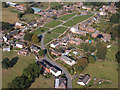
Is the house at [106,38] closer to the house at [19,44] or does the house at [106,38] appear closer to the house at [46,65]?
the house at [46,65]

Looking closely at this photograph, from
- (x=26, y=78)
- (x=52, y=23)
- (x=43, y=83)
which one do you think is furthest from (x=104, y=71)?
(x=52, y=23)

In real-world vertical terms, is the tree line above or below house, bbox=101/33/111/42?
below

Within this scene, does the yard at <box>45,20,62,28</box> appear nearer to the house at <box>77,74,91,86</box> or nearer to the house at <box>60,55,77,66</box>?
the house at <box>60,55,77,66</box>

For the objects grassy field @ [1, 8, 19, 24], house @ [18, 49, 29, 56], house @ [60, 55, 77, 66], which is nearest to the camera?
house @ [60, 55, 77, 66]

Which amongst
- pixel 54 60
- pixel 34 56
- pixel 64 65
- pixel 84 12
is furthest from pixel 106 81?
pixel 84 12

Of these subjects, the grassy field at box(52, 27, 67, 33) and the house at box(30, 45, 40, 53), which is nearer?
the house at box(30, 45, 40, 53)

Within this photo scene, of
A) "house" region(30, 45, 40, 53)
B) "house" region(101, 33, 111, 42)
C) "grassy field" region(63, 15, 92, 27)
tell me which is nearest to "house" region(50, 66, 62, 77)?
"house" region(30, 45, 40, 53)

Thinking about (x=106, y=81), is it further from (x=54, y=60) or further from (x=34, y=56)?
(x=34, y=56)
